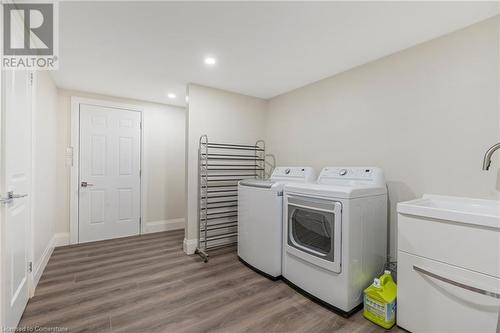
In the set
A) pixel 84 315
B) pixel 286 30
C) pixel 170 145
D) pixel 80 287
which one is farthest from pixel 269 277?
pixel 170 145

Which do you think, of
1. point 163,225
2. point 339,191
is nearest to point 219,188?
point 163,225

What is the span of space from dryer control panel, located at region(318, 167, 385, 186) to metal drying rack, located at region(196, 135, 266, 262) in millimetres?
1324

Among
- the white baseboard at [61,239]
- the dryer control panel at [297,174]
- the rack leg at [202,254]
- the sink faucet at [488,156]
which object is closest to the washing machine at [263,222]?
the dryer control panel at [297,174]

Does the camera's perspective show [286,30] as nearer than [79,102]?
Yes

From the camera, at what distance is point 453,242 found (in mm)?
1442

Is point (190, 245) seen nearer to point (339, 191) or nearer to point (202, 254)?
point (202, 254)

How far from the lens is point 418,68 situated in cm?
206

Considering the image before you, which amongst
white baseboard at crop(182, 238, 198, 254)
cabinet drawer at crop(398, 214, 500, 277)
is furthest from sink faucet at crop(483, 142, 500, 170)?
Result: white baseboard at crop(182, 238, 198, 254)

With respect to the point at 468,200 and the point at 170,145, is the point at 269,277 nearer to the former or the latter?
the point at 468,200

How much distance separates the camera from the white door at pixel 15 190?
4.50 ft

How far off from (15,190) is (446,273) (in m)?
2.88

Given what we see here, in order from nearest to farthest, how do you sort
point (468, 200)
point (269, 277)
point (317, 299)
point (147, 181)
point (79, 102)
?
1. point (468, 200)
2. point (317, 299)
3. point (269, 277)
4. point (79, 102)
5. point (147, 181)

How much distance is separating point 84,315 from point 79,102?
2.90m

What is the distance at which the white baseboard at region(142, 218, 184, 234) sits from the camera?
393 centimetres
